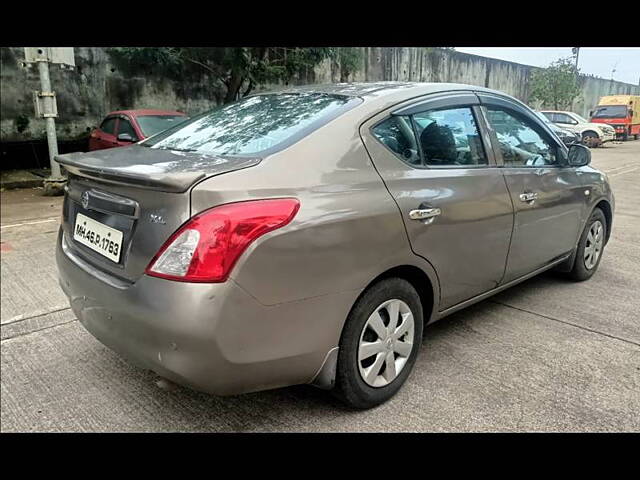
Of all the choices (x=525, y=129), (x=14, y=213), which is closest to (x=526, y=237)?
(x=525, y=129)

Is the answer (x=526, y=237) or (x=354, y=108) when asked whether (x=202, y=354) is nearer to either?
(x=354, y=108)

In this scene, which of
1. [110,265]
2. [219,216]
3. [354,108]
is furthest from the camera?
[354,108]

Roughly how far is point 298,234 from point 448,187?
1.07m

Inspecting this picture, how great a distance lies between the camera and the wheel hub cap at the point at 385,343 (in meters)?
2.26

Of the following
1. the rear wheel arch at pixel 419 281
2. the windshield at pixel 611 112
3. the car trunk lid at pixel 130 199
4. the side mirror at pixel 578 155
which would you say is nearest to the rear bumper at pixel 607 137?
the windshield at pixel 611 112

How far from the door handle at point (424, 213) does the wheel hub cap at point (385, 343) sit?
420 millimetres

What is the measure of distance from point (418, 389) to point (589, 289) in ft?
7.51

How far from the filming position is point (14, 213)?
6.66 m

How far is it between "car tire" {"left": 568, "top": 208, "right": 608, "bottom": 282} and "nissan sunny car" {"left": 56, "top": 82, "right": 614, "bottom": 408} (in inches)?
47.1

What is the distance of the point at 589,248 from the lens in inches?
163

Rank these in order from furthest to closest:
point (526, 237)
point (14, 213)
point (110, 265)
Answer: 1. point (14, 213)
2. point (526, 237)
3. point (110, 265)

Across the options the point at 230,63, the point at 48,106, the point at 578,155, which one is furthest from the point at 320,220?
the point at 230,63

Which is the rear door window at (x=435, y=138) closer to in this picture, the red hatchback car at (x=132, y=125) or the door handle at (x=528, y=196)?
the door handle at (x=528, y=196)
